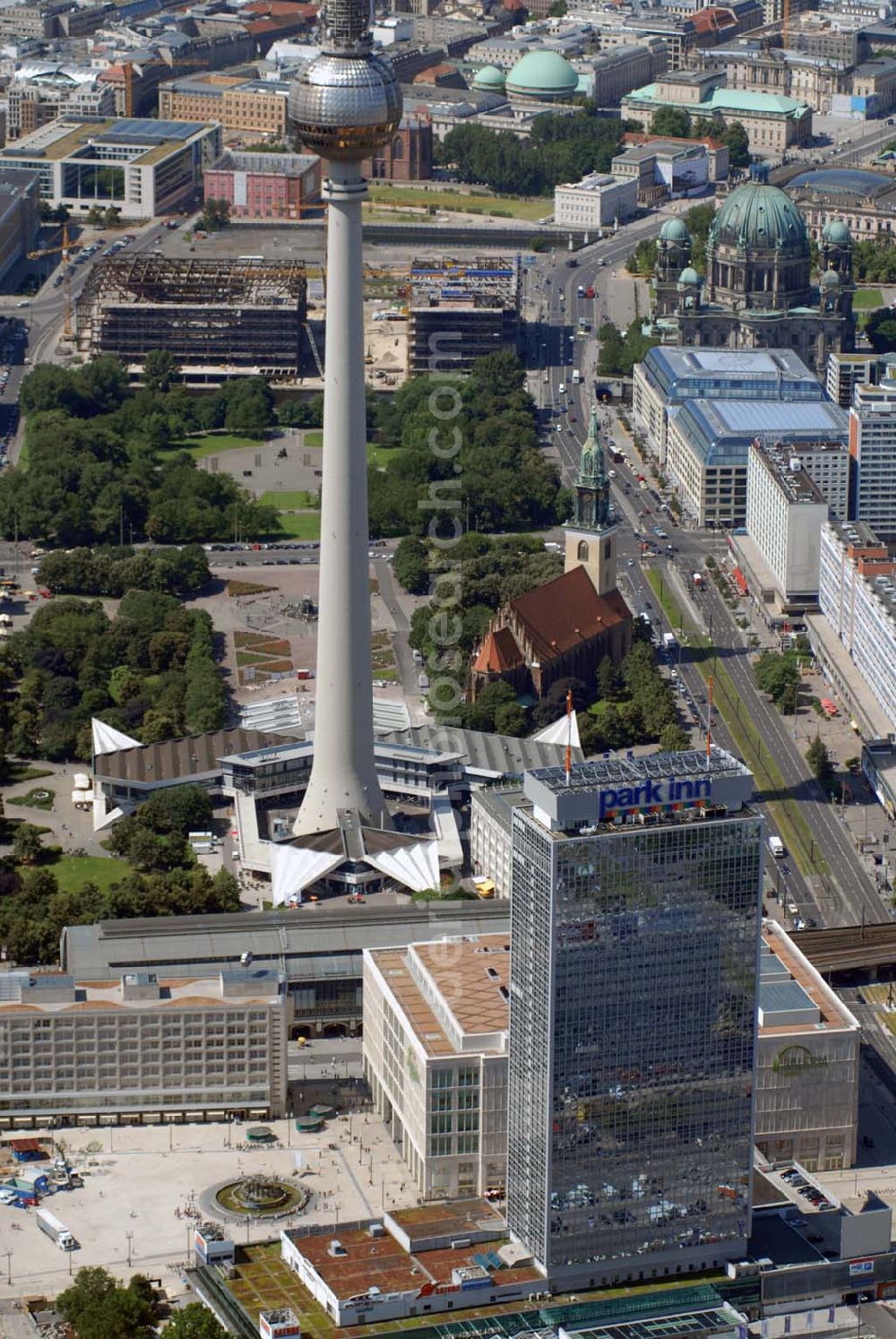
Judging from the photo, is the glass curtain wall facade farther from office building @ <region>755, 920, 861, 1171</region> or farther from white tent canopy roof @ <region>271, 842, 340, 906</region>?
white tent canopy roof @ <region>271, 842, 340, 906</region>

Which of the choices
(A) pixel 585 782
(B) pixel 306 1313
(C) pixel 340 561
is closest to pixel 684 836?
(A) pixel 585 782

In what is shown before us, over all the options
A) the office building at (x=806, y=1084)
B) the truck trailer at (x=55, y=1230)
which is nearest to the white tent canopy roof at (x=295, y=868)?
the office building at (x=806, y=1084)

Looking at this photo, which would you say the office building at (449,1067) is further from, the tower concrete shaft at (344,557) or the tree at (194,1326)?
the tower concrete shaft at (344,557)

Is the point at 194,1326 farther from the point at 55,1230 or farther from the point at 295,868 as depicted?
the point at 295,868

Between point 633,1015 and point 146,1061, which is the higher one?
point 633,1015

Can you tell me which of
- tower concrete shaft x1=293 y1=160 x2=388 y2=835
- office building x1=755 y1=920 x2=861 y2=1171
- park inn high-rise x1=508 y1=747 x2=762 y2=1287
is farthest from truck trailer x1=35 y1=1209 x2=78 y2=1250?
tower concrete shaft x1=293 y1=160 x2=388 y2=835

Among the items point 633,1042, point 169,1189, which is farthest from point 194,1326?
point 633,1042

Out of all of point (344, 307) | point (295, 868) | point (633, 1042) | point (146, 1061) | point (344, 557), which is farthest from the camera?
point (295, 868)

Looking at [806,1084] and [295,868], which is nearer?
[806,1084]
